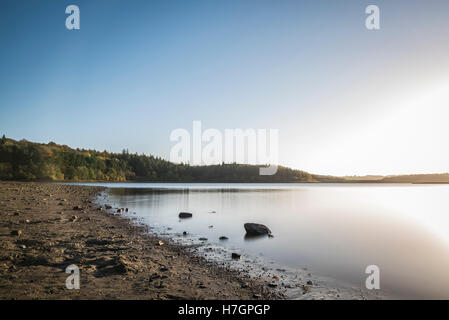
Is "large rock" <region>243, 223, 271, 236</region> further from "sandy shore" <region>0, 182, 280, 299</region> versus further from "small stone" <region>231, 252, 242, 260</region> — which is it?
"sandy shore" <region>0, 182, 280, 299</region>

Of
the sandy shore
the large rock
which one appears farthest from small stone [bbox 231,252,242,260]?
the large rock

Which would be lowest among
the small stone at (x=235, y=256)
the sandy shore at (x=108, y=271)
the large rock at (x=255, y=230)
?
the large rock at (x=255, y=230)

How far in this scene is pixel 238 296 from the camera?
26.5ft

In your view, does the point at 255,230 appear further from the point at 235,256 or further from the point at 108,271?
the point at 108,271

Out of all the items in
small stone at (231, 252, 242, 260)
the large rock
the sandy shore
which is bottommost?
the large rock

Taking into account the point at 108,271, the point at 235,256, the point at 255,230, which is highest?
the point at 108,271

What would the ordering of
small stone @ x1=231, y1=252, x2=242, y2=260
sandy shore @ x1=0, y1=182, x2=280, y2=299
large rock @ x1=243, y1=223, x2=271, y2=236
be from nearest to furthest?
1. sandy shore @ x1=0, y1=182, x2=280, y2=299
2. small stone @ x1=231, y1=252, x2=242, y2=260
3. large rock @ x1=243, y1=223, x2=271, y2=236

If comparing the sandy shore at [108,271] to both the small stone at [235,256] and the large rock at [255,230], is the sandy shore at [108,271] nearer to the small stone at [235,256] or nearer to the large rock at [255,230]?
the small stone at [235,256]

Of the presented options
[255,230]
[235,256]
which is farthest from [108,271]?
[255,230]

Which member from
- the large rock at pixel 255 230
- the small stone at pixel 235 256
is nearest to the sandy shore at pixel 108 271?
the small stone at pixel 235 256

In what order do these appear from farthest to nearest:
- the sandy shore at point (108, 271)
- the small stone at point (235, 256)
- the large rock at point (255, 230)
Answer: the large rock at point (255, 230) → the small stone at point (235, 256) → the sandy shore at point (108, 271)
